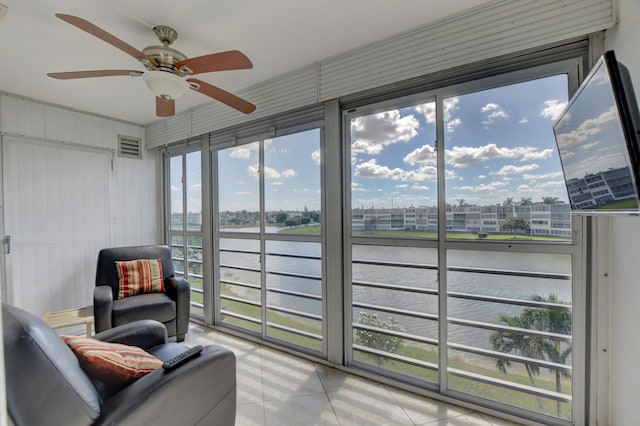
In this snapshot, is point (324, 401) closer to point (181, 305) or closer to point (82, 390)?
point (82, 390)

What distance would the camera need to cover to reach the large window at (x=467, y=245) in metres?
1.79

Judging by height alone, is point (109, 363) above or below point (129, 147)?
below

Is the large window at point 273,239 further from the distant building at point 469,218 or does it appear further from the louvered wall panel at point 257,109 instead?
the distant building at point 469,218

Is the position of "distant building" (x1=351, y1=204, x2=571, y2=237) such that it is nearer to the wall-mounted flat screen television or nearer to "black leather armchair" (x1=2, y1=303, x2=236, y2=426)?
the wall-mounted flat screen television

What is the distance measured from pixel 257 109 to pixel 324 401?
2.54m

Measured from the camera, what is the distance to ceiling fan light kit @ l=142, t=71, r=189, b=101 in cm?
173

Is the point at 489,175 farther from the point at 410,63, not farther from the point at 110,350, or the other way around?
the point at 110,350

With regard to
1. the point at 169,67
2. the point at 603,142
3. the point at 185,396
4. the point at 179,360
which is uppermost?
the point at 169,67

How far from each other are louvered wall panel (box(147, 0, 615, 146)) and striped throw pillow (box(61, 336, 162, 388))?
2.15 m

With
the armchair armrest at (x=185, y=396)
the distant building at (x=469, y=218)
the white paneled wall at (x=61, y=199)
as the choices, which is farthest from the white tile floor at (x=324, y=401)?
the white paneled wall at (x=61, y=199)

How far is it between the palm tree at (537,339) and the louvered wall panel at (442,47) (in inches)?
61.8

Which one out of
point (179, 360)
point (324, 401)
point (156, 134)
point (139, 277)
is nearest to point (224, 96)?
point (179, 360)

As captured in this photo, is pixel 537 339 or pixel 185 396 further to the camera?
pixel 537 339

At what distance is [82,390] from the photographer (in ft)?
3.45
